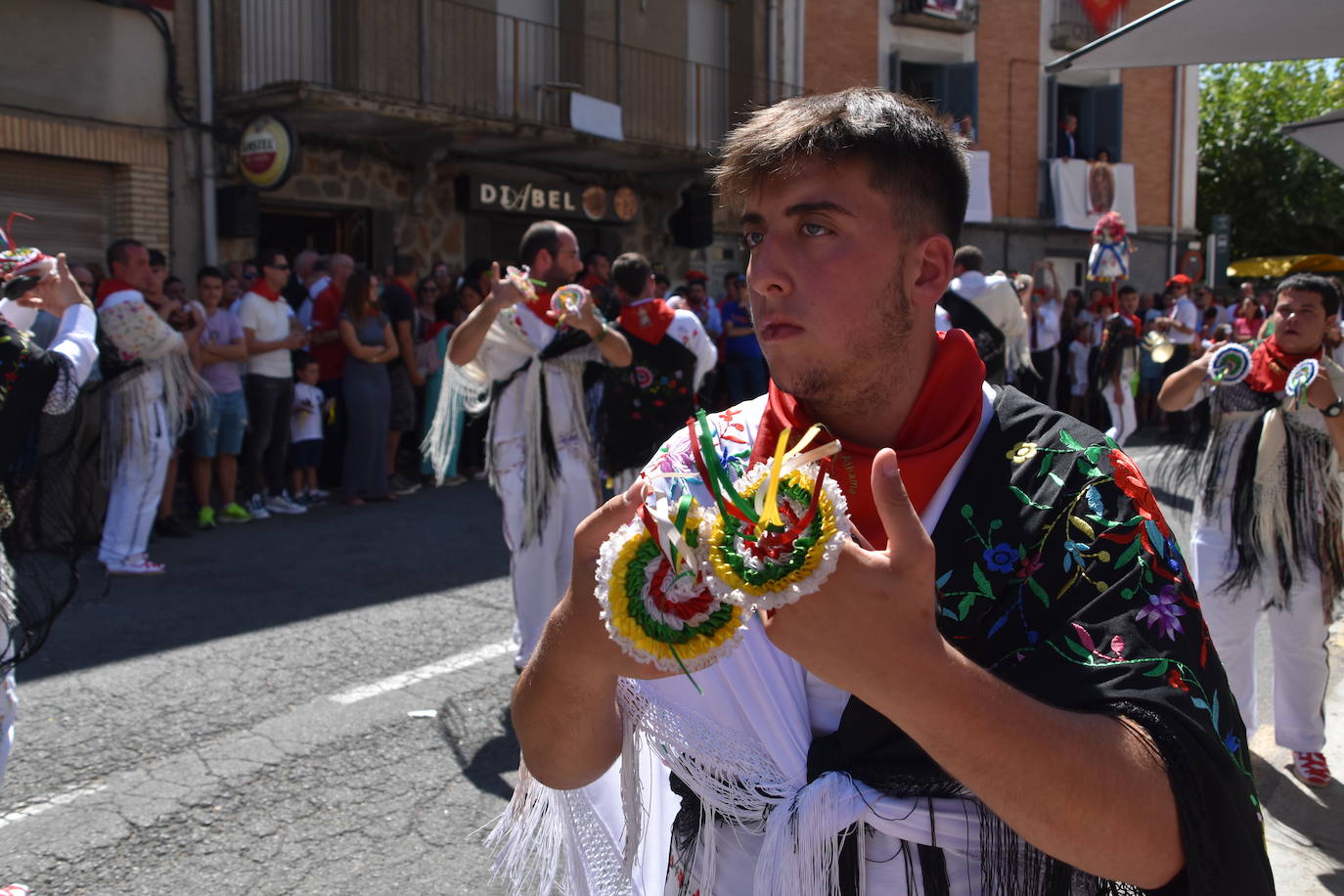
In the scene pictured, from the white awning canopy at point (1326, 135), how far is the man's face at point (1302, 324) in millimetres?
616

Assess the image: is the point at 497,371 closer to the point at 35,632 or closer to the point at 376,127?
the point at 35,632

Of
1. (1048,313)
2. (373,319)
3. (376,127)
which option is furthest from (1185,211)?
(373,319)

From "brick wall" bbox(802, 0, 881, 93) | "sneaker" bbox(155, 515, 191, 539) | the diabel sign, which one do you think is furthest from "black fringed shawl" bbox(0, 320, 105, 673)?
"brick wall" bbox(802, 0, 881, 93)

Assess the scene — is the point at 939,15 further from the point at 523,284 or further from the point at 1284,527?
the point at 1284,527

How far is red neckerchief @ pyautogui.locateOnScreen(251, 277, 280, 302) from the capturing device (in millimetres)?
9289

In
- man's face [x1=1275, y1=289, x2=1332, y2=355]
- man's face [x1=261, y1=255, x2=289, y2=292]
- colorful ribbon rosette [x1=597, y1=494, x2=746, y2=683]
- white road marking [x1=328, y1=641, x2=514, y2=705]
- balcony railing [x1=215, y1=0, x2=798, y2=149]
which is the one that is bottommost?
Answer: white road marking [x1=328, y1=641, x2=514, y2=705]

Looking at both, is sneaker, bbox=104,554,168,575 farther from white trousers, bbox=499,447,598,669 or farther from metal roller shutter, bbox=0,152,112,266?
metal roller shutter, bbox=0,152,112,266

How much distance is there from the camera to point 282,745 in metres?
4.59

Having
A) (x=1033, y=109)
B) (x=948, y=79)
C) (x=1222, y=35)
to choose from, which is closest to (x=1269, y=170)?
(x=1033, y=109)

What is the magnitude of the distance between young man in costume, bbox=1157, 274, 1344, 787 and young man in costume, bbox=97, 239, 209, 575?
6039 millimetres

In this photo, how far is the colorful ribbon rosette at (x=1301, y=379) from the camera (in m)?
4.30

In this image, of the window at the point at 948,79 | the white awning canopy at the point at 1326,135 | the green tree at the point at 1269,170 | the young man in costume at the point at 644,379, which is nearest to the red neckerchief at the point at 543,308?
the young man in costume at the point at 644,379

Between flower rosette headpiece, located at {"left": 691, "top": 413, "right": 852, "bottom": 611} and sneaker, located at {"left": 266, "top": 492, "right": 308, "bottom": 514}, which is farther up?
flower rosette headpiece, located at {"left": 691, "top": 413, "right": 852, "bottom": 611}

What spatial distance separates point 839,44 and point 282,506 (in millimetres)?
14128
